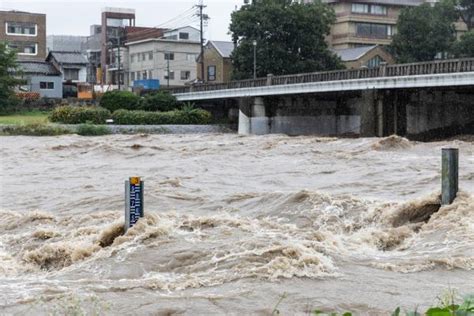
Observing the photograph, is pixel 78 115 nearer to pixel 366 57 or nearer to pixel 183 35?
pixel 366 57

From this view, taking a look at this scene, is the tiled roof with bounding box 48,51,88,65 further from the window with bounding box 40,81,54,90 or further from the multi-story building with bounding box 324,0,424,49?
the multi-story building with bounding box 324,0,424,49

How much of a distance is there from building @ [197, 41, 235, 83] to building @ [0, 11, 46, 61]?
60.1 ft

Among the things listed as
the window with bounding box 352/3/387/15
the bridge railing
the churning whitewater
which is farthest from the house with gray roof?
the churning whitewater

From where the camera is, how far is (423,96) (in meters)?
48.5

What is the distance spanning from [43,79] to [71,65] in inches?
363

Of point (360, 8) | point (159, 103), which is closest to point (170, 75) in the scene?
point (360, 8)

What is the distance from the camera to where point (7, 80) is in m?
68.7

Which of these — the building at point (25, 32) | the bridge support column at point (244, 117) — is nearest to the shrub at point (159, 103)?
the bridge support column at point (244, 117)

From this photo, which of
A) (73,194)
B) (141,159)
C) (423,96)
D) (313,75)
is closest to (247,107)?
(313,75)

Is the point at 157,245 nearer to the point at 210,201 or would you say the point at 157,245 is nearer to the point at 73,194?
the point at 210,201

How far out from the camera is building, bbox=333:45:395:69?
84.2 meters

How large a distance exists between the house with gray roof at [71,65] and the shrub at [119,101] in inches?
1006

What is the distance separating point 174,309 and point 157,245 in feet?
10.5

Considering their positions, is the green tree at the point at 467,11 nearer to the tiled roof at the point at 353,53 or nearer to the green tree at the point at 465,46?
the green tree at the point at 465,46
